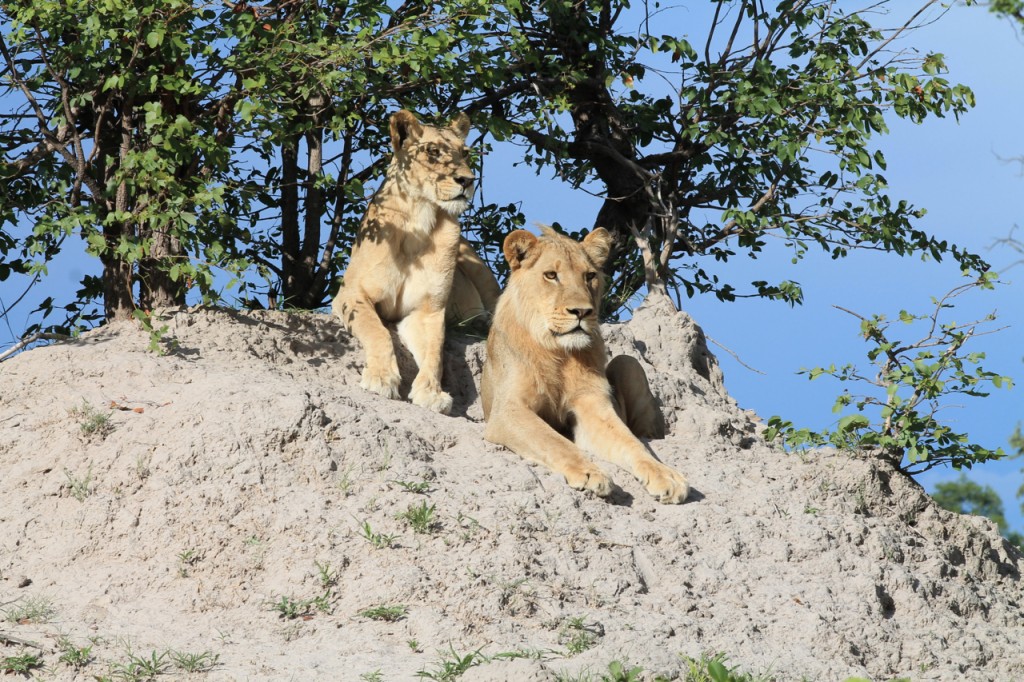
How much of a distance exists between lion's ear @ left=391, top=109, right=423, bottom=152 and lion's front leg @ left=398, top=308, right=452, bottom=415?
1.30 metres

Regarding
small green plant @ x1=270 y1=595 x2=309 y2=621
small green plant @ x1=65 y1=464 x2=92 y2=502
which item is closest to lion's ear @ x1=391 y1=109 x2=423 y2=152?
small green plant @ x1=65 y1=464 x2=92 y2=502

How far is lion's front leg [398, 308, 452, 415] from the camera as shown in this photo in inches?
335

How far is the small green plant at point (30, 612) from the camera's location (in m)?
6.12

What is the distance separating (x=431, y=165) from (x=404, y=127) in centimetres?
41

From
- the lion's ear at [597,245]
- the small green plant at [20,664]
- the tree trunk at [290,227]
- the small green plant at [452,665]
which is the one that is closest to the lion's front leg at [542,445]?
the lion's ear at [597,245]

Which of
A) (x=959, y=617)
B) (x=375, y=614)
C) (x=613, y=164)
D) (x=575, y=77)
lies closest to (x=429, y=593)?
(x=375, y=614)

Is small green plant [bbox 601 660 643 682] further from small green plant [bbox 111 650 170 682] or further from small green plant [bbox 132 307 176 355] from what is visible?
small green plant [bbox 132 307 176 355]

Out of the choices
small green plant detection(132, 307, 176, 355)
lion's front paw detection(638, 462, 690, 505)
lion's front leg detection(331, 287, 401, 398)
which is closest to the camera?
lion's front paw detection(638, 462, 690, 505)

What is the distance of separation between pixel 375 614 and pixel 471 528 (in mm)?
838

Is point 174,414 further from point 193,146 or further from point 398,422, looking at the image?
point 193,146

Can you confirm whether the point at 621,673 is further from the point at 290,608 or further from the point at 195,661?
the point at 195,661

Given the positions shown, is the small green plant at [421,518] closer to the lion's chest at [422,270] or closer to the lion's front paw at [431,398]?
the lion's front paw at [431,398]

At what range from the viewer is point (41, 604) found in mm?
6301

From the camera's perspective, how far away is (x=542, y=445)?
25.1 ft
